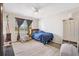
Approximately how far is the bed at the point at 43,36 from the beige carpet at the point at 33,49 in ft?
0.22

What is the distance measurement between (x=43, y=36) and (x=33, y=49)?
0.89 ft

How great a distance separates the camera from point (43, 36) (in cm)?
148

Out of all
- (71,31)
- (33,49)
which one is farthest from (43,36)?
(71,31)

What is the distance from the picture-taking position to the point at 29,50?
144 cm

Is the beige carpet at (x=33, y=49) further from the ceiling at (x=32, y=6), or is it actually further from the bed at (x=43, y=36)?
the ceiling at (x=32, y=6)

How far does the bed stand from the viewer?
1479 mm

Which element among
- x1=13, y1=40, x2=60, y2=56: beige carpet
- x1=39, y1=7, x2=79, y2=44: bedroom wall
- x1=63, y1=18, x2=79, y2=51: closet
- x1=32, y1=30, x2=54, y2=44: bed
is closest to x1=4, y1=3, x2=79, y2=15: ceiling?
x1=39, y1=7, x2=79, y2=44: bedroom wall

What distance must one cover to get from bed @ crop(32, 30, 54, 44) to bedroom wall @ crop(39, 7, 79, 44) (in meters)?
0.07

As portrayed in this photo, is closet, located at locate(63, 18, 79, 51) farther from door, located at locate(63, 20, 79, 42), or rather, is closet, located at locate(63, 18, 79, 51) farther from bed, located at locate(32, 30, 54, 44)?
bed, located at locate(32, 30, 54, 44)

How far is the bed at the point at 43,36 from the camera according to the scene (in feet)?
4.85

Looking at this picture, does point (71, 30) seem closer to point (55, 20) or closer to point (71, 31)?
point (71, 31)

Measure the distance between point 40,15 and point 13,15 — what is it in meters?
0.45

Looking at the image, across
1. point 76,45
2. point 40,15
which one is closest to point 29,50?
point 40,15

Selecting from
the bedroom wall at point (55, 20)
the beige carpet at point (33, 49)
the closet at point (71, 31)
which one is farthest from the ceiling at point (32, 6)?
the beige carpet at point (33, 49)
